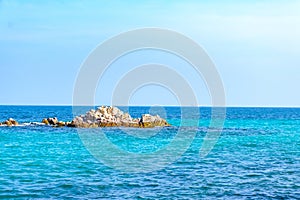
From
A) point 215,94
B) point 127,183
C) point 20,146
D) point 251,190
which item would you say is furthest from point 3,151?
point 251,190

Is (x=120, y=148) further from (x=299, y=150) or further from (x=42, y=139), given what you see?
(x=299, y=150)

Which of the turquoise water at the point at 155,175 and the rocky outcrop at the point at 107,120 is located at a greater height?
the rocky outcrop at the point at 107,120

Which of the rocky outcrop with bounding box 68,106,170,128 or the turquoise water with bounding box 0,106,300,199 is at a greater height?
the rocky outcrop with bounding box 68,106,170,128

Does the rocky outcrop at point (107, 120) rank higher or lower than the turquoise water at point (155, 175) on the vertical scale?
higher

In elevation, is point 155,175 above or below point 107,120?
below

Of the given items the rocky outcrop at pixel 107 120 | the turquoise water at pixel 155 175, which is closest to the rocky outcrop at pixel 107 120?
the rocky outcrop at pixel 107 120

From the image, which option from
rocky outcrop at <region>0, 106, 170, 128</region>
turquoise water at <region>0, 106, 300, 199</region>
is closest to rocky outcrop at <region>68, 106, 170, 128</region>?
rocky outcrop at <region>0, 106, 170, 128</region>

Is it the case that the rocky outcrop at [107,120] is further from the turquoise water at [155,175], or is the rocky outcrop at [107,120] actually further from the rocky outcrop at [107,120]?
the turquoise water at [155,175]

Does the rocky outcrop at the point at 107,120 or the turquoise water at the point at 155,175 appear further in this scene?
the rocky outcrop at the point at 107,120

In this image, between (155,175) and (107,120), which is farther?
(107,120)

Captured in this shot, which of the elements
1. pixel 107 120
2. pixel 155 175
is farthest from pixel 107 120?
pixel 155 175

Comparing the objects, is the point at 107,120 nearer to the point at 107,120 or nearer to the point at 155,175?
the point at 107,120

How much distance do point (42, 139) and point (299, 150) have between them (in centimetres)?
2813

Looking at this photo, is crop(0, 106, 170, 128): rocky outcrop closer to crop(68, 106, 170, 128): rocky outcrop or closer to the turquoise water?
crop(68, 106, 170, 128): rocky outcrop
